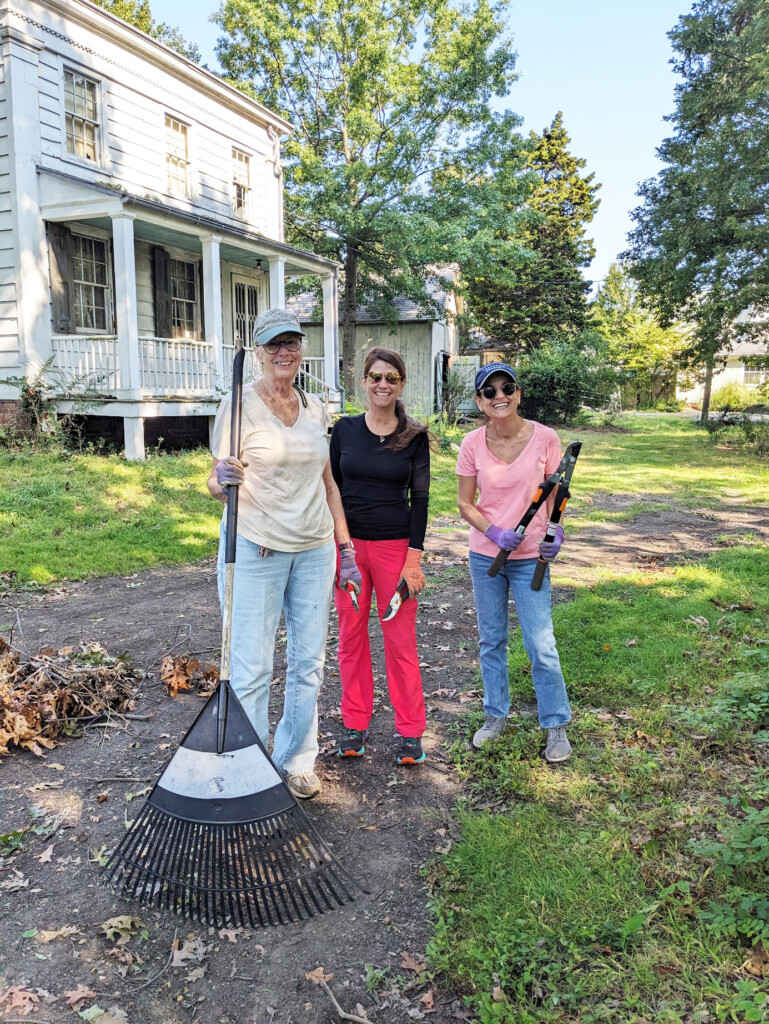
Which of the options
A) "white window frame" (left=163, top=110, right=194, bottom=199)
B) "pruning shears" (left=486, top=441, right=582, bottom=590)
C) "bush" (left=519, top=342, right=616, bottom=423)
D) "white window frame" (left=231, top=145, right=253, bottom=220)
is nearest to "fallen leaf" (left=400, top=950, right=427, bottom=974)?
"pruning shears" (left=486, top=441, right=582, bottom=590)

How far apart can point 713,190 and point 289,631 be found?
60.7 feet

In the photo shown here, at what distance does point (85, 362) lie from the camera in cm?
1251

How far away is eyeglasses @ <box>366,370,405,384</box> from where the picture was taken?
3.53 m

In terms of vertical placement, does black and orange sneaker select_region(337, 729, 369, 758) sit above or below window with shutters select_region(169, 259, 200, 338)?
below

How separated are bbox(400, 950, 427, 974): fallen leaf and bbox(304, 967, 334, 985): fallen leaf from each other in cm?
25

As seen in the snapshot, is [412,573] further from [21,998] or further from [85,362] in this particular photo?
[85,362]

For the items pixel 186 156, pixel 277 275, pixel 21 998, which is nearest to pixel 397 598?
pixel 21 998

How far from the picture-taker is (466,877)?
9.87 ft

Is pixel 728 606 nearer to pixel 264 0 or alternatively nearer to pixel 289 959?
pixel 289 959

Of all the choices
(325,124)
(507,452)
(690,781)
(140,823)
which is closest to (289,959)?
(140,823)

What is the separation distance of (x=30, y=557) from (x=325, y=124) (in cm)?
2388

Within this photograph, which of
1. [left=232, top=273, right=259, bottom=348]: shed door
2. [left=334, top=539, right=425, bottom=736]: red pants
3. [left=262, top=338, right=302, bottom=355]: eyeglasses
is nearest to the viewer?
[left=262, top=338, right=302, bottom=355]: eyeglasses

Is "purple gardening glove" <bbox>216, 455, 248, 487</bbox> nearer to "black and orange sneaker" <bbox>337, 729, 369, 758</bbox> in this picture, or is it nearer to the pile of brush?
"black and orange sneaker" <bbox>337, 729, 369, 758</bbox>

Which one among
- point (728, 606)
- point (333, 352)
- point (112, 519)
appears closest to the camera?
point (728, 606)
